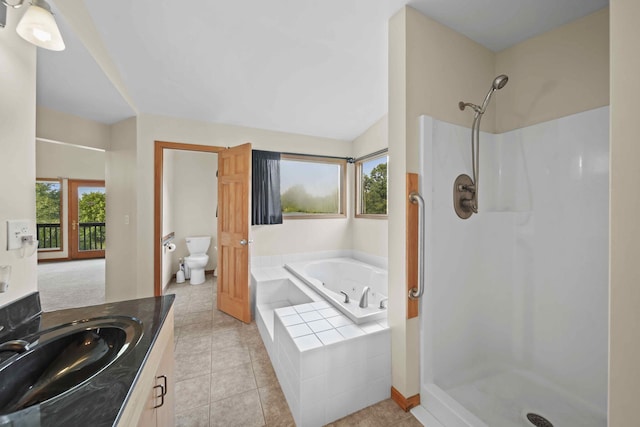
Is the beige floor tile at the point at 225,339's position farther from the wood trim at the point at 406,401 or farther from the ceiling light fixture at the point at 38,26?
the ceiling light fixture at the point at 38,26

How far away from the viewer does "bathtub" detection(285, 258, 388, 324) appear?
2.57 m

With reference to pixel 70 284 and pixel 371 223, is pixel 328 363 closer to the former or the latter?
pixel 371 223

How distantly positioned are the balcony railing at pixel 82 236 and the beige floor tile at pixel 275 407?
21.2 ft

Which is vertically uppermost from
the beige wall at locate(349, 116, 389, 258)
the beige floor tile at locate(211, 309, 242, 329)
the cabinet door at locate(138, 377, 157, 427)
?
the beige wall at locate(349, 116, 389, 258)

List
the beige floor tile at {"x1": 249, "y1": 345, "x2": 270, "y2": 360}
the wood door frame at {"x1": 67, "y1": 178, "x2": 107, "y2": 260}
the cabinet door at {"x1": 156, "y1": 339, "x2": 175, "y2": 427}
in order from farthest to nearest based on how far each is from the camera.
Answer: the wood door frame at {"x1": 67, "y1": 178, "x2": 107, "y2": 260}
the beige floor tile at {"x1": 249, "y1": 345, "x2": 270, "y2": 360}
the cabinet door at {"x1": 156, "y1": 339, "x2": 175, "y2": 427}

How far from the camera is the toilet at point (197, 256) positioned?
3938 millimetres

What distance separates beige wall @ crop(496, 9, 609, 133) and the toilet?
164 inches

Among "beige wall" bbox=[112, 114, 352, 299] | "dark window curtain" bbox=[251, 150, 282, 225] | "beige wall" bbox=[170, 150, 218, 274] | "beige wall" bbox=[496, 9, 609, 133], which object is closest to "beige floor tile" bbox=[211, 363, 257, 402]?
"beige wall" bbox=[112, 114, 352, 299]

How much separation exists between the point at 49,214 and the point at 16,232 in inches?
256

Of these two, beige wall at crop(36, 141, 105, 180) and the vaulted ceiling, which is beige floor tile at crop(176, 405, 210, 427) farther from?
beige wall at crop(36, 141, 105, 180)

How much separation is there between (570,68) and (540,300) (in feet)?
5.02

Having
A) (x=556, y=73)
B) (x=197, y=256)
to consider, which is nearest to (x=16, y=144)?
(x=556, y=73)

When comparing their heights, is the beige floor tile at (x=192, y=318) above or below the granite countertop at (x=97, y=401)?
below

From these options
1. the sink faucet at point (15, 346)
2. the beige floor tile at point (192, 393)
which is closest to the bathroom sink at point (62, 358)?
the sink faucet at point (15, 346)
